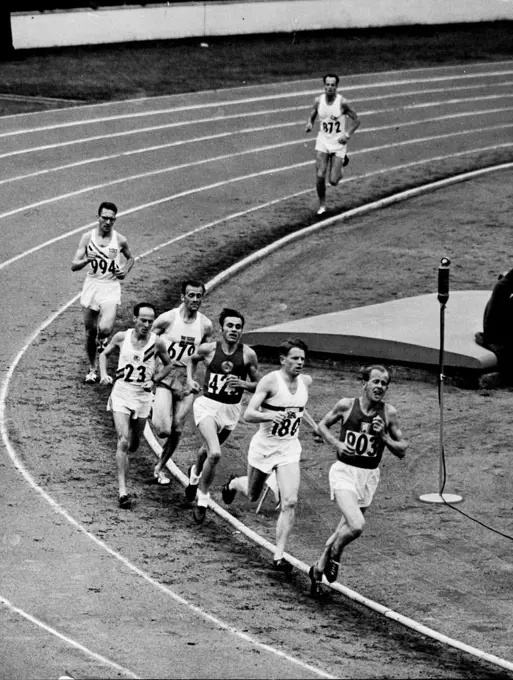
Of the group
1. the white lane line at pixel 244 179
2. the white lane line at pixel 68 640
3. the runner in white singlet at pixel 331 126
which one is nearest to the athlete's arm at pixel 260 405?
the white lane line at pixel 68 640

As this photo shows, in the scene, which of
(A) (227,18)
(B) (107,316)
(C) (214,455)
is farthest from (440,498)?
(A) (227,18)

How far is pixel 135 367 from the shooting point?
49.0 feet

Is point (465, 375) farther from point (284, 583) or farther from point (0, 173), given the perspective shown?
point (0, 173)

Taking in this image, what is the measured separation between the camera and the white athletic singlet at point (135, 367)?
14922 mm

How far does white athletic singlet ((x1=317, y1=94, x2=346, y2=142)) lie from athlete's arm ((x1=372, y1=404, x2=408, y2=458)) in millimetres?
13107

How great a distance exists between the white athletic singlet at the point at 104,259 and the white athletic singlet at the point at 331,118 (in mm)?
7953

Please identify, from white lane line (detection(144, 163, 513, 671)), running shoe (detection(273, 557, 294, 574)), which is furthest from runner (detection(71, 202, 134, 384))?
running shoe (detection(273, 557, 294, 574))

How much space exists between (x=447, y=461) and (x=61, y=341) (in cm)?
621

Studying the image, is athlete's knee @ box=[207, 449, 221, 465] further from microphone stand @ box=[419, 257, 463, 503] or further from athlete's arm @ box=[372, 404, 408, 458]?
microphone stand @ box=[419, 257, 463, 503]

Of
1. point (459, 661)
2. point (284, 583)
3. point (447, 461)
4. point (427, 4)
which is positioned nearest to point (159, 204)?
point (447, 461)

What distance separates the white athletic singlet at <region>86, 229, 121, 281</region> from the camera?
18.0 m

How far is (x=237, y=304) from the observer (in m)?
22.7

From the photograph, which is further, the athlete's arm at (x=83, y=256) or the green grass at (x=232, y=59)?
the green grass at (x=232, y=59)

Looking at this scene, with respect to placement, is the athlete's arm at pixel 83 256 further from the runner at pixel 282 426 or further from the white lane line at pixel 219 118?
the white lane line at pixel 219 118
